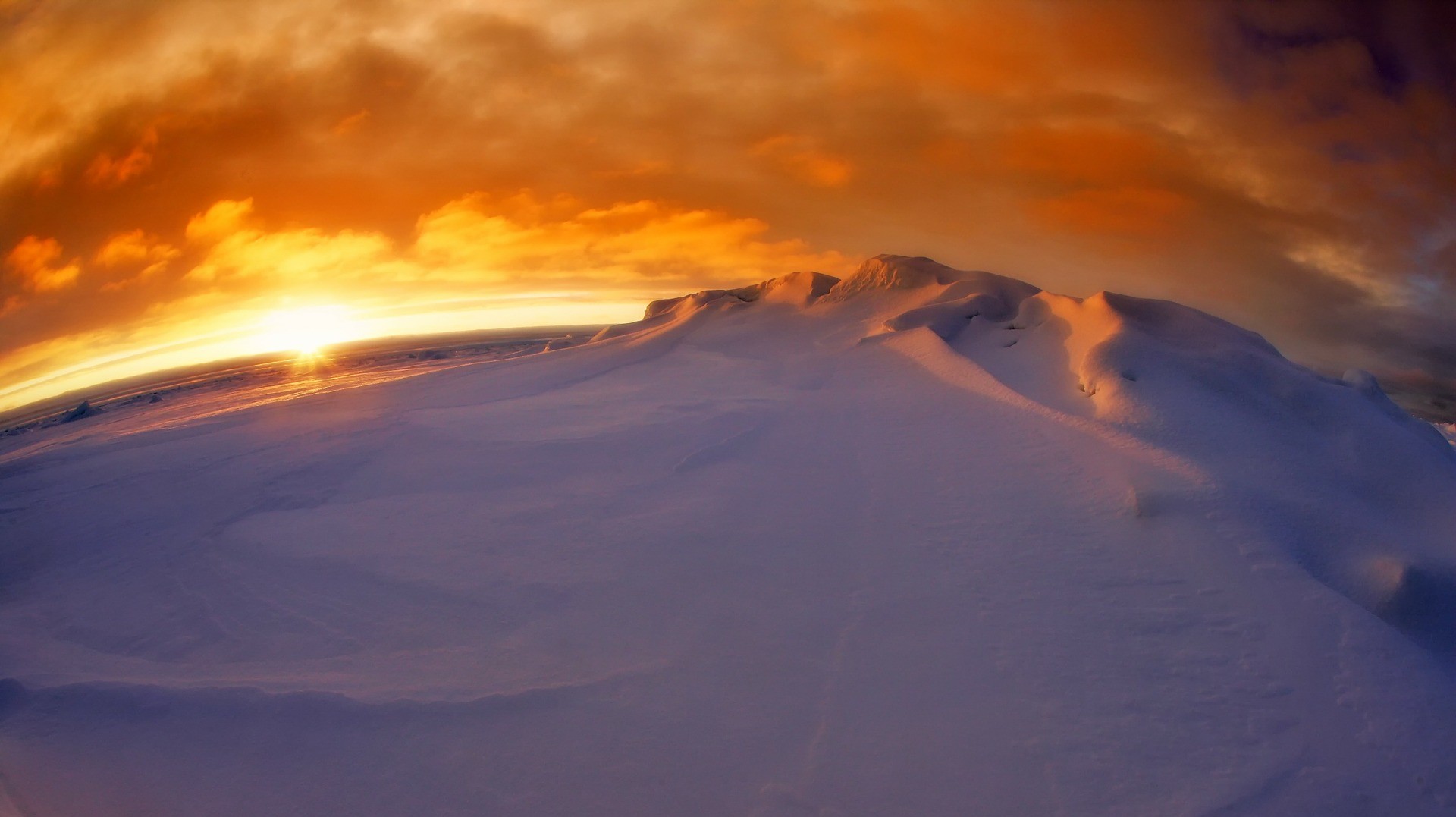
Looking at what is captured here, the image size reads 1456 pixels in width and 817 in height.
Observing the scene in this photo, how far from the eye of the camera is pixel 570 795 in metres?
2.22

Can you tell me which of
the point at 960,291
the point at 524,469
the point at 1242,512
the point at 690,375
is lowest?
the point at 1242,512

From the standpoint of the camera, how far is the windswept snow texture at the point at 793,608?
230 cm

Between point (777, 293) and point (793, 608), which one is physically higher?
point (777, 293)

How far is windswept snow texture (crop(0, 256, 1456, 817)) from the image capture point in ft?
7.54

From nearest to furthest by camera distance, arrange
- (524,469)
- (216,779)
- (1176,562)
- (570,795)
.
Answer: (570,795)
(216,779)
(1176,562)
(524,469)

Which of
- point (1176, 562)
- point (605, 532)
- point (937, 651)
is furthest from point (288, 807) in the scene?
point (1176, 562)

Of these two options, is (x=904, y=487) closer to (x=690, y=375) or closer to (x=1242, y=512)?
(x=1242, y=512)

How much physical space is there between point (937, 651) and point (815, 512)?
1.32 m

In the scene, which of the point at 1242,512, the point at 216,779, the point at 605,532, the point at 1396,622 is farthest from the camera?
the point at 605,532

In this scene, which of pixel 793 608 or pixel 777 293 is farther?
pixel 777 293

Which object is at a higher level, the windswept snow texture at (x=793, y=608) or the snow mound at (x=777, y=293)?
the snow mound at (x=777, y=293)

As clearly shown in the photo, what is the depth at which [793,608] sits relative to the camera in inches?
121

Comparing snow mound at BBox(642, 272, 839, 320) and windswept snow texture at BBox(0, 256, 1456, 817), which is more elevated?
snow mound at BBox(642, 272, 839, 320)

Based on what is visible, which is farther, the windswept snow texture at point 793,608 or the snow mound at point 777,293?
the snow mound at point 777,293
